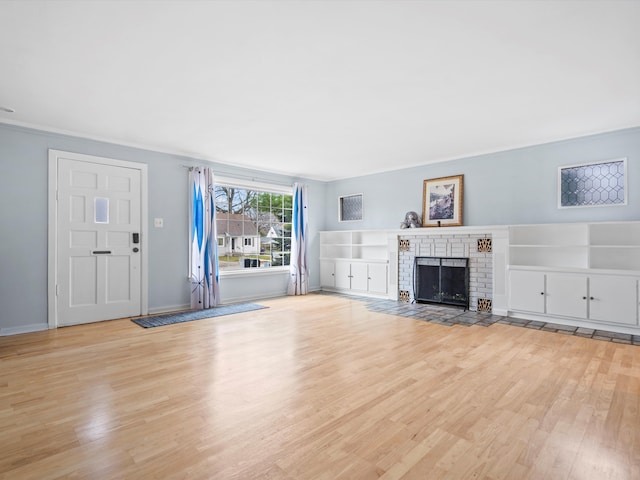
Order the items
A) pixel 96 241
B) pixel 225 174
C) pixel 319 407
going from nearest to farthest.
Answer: pixel 319 407 < pixel 96 241 < pixel 225 174

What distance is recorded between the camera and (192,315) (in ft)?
16.6

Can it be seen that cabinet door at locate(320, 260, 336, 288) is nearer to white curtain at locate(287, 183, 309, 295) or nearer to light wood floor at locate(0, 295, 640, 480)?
white curtain at locate(287, 183, 309, 295)

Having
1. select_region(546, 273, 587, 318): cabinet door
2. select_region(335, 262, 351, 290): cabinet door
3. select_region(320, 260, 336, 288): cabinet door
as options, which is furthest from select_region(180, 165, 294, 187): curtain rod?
select_region(546, 273, 587, 318): cabinet door

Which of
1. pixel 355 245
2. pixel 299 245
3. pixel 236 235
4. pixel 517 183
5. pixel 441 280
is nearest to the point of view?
pixel 517 183

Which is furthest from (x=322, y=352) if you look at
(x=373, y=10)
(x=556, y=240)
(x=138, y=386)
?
(x=556, y=240)

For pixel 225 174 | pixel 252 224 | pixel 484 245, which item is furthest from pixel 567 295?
pixel 225 174

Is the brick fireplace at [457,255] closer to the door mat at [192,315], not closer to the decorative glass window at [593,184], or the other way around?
the decorative glass window at [593,184]

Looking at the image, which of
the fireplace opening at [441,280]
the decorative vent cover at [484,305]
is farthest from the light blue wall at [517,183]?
the decorative vent cover at [484,305]

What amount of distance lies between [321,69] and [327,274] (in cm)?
521

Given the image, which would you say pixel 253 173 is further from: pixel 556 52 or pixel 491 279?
pixel 556 52

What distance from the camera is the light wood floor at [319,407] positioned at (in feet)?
5.52

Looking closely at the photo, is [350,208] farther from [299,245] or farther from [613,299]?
[613,299]

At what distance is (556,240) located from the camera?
16.1 ft

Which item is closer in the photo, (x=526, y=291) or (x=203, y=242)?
(x=526, y=291)
